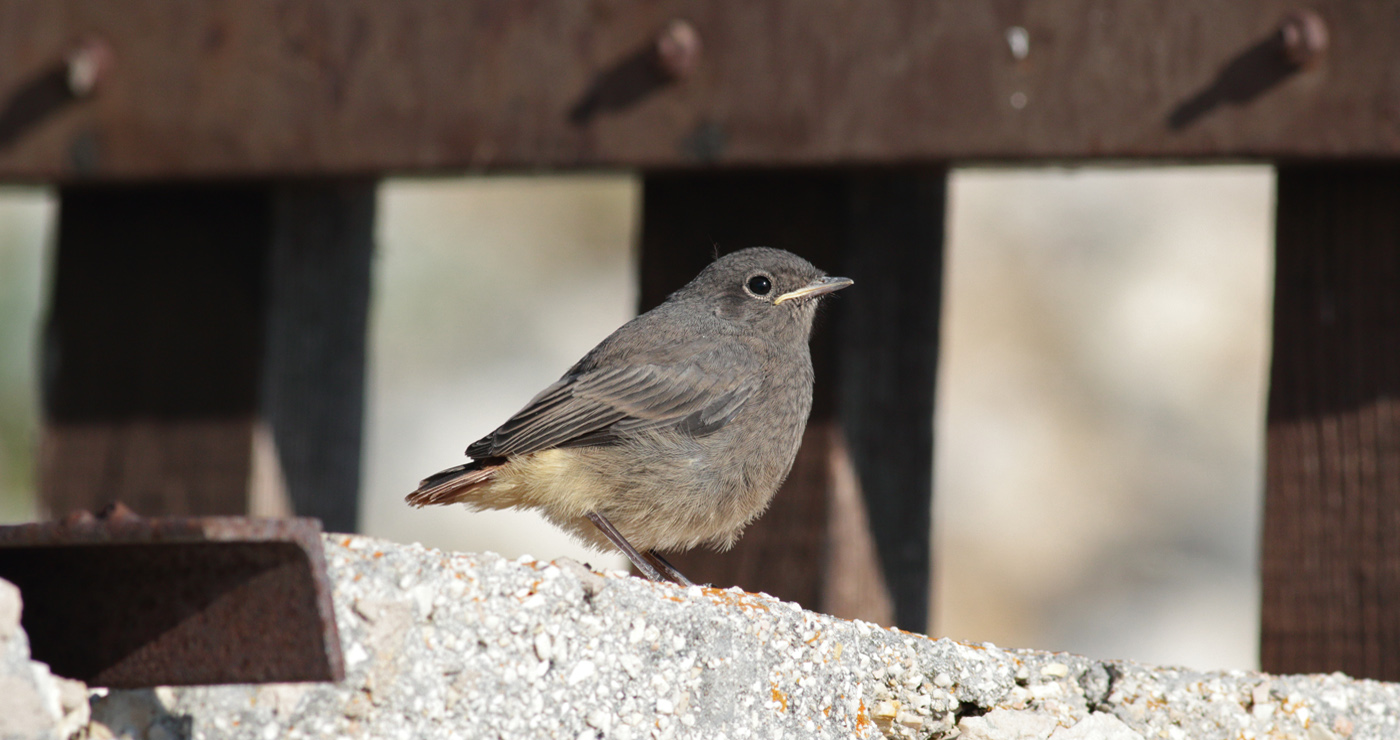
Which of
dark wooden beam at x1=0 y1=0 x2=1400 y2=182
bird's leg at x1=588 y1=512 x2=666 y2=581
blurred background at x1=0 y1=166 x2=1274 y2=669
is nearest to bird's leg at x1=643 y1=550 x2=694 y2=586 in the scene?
bird's leg at x1=588 y1=512 x2=666 y2=581

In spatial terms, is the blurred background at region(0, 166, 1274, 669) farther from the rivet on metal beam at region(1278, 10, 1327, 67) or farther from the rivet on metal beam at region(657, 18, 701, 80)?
the rivet on metal beam at region(1278, 10, 1327, 67)

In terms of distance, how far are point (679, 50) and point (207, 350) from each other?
65.9 inches

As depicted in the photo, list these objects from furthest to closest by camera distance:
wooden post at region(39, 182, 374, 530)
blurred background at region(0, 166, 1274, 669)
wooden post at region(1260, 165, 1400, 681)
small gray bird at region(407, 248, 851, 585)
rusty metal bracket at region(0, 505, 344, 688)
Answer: blurred background at region(0, 166, 1274, 669), wooden post at region(39, 182, 374, 530), small gray bird at region(407, 248, 851, 585), wooden post at region(1260, 165, 1400, 681), rusty metal bracket at region(0, 505, 344, 688)

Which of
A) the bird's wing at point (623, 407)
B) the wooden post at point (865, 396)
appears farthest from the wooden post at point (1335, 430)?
the bird's wing at point (623, 407)

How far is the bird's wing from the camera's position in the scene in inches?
172

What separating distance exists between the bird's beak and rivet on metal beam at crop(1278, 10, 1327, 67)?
3.63 feet

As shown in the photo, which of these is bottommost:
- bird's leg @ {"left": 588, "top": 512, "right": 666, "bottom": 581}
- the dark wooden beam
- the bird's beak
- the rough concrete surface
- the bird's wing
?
the rough concrete surface

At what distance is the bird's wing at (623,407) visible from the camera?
4371mm

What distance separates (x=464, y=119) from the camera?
3.87 m

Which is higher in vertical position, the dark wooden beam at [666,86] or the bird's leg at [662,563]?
the dark wooden beam at [666,86]

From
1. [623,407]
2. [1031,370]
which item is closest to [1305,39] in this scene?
[623,407]

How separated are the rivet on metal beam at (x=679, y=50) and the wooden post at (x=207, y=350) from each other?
1.04 metres

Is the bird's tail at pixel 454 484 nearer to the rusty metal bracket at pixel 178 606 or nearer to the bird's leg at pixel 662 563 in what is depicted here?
the bird's leg at pixel 662 563

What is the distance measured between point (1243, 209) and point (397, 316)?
6.21m
